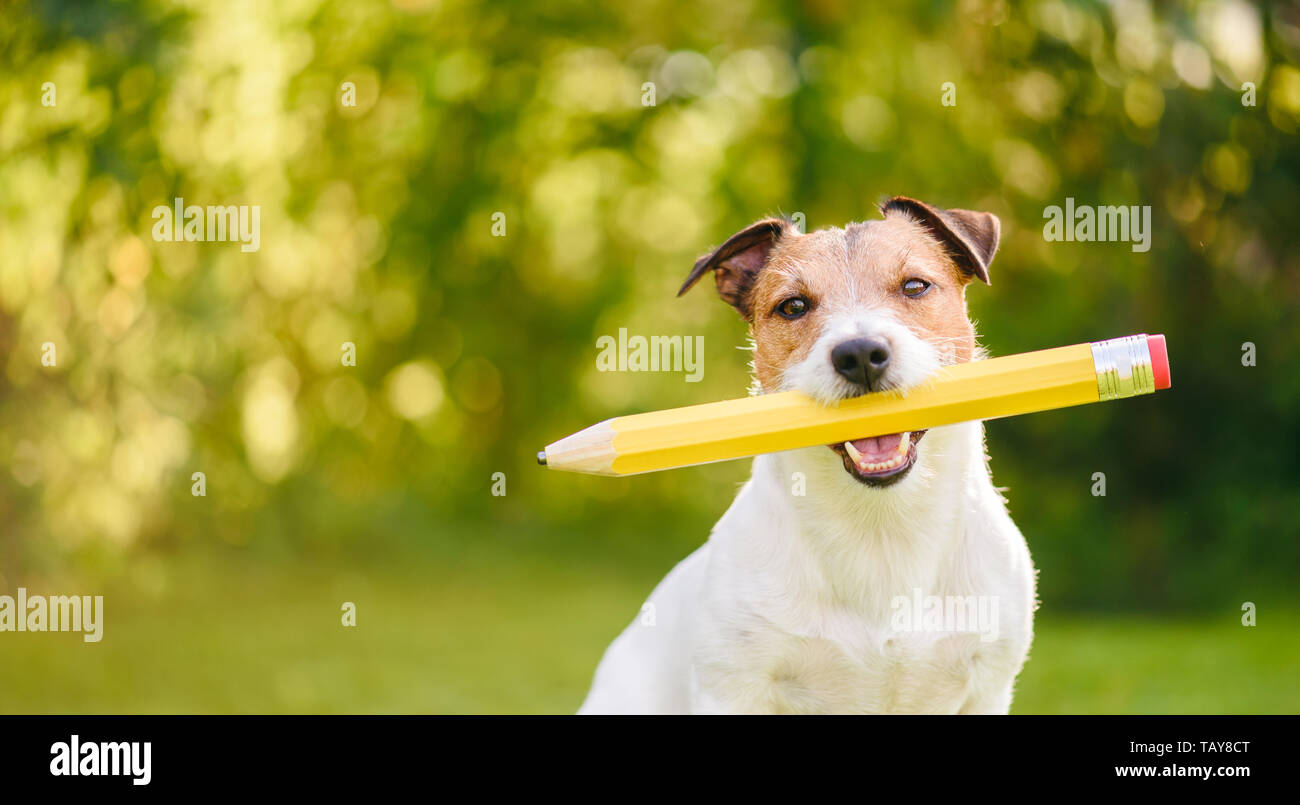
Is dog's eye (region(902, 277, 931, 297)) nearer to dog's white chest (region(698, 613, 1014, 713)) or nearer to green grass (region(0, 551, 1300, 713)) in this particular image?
dog's white chest (region(698, 613, 1014, 713))

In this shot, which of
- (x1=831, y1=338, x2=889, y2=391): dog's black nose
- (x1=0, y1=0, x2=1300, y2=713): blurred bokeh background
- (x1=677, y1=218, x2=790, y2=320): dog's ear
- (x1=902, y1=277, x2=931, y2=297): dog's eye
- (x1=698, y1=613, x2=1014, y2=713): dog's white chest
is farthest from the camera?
(x1=0, y1=0, x2=1300, y2=713): blurred bokeh background

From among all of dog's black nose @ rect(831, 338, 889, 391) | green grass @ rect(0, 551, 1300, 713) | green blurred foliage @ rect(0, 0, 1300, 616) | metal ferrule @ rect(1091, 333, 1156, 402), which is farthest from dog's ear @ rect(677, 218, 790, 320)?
green blurred foliage @ rect(0, 0, 1300, 616)

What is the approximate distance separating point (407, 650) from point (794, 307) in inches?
249

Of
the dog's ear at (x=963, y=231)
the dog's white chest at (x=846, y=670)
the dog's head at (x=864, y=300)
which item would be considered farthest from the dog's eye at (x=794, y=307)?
the dog's white chest at (x=846, y=670)

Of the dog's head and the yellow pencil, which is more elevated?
the dog's head

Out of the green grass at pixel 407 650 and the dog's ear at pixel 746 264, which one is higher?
the dog's ear at pixel 746 264

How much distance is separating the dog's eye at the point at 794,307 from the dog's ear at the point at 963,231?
458 millimetres

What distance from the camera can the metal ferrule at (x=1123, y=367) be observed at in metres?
2.50

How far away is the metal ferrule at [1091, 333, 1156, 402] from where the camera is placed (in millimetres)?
2496

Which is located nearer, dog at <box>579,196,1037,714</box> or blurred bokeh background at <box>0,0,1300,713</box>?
dog at <box>579,196,1037,714</box>

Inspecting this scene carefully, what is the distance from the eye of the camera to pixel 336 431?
1163 cm

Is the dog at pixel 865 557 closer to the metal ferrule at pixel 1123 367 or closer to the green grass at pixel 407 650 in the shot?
the metal ferrule at pixel 1123 367

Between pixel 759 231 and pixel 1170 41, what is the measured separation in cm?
710

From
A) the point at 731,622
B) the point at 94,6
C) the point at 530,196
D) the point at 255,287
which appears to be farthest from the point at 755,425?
the point at 530,196
